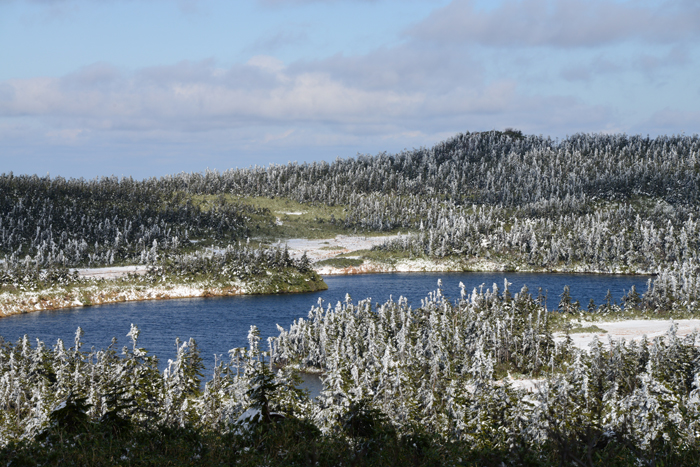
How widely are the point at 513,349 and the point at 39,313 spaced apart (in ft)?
372

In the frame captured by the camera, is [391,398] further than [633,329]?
No

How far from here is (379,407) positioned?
49344 mm

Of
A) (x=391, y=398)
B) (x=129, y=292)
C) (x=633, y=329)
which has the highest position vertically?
(x=633, y=329)

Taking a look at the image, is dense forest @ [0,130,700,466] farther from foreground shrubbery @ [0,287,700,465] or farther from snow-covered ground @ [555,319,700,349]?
snow-covered ground @ [555,319,700,349]

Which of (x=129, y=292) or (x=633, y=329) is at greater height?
(x=633, y=329)

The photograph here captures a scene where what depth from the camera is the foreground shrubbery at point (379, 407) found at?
23.9 meters

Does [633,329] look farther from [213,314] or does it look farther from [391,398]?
[213,314]

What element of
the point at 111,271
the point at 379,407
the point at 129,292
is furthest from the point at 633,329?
→ the point at 111,271

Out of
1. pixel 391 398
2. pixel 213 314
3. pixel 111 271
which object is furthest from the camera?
pixel 111 271

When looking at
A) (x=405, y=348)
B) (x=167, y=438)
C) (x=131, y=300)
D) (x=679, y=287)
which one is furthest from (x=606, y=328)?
(x=131, y=300)

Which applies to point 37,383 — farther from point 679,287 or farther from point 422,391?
point 679,287

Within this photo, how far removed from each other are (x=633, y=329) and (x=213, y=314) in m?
89.8

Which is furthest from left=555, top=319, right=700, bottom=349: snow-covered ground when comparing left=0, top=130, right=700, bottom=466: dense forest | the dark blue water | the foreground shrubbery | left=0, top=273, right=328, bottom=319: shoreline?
left=0, top=273, right=328, bottom=319: shoreline

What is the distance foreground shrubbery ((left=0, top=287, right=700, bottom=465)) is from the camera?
23.9 m
